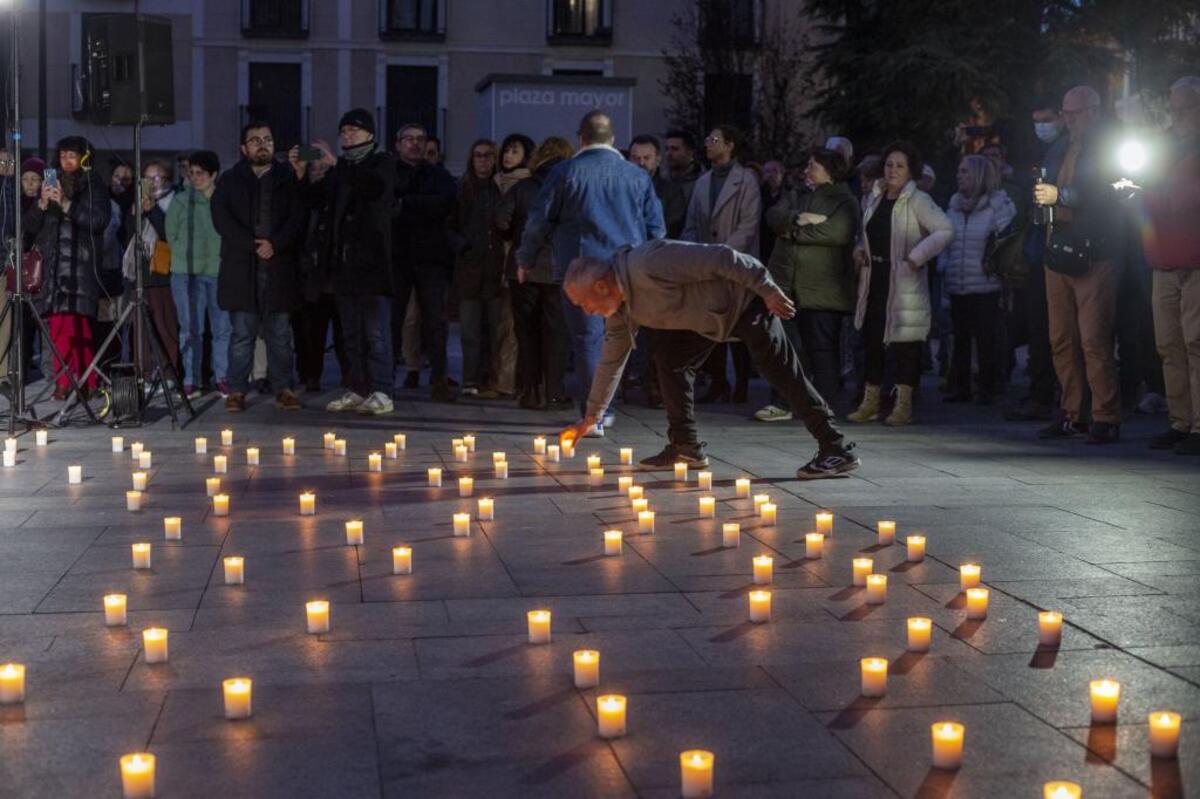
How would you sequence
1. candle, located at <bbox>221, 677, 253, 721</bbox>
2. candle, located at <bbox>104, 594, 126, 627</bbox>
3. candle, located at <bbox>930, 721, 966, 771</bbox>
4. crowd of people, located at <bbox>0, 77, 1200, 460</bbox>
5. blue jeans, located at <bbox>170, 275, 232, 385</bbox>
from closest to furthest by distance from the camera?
candle, located at <bbox>930, 721, 966, 771</bbox> → candle, located at <bbox>221, 677, 253, 721</bbox> → candle, located at <bbox>104, 594, 126, 627</bbox> → crowd of people, located at <bbox>0, 77, 1200, 460</bbox> → blue jeans, located at <bbox>170, 275, 232, 385</bbox>

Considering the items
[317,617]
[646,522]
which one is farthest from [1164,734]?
[646,522]

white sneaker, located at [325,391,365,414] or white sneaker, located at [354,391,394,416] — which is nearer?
white sneaker, located at [354,391,394,416]

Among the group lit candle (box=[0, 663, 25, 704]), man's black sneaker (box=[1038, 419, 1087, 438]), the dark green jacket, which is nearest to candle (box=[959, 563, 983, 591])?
lit candle (box=[0, 663, 25, 704])

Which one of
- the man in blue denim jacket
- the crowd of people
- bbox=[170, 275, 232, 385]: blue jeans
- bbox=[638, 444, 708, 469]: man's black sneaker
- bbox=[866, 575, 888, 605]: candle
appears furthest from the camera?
bbox=[170, 275, 232, 385]: blue jeans

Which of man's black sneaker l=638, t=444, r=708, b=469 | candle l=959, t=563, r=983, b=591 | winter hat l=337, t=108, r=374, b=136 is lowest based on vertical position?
man's black sneaker l=638, t=444, r=708, b=469

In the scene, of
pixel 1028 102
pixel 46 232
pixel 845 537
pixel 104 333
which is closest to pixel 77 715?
pixel 845 537

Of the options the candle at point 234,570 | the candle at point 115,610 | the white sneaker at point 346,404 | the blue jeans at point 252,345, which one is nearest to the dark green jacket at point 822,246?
the white sneaker at point 346,404

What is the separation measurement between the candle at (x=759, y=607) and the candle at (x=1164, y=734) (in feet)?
5.78

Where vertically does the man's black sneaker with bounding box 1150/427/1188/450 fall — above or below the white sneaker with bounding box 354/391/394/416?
above

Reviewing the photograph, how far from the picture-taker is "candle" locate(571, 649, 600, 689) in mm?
4883

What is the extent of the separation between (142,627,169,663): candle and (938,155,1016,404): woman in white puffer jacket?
9850mm

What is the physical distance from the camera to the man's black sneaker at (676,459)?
32.8ft

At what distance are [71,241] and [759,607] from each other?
31.0 feet

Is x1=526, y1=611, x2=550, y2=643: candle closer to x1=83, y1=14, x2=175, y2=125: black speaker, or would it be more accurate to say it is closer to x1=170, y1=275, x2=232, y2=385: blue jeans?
x1=83, y1=14, x2=175, y2=125: black speaker
